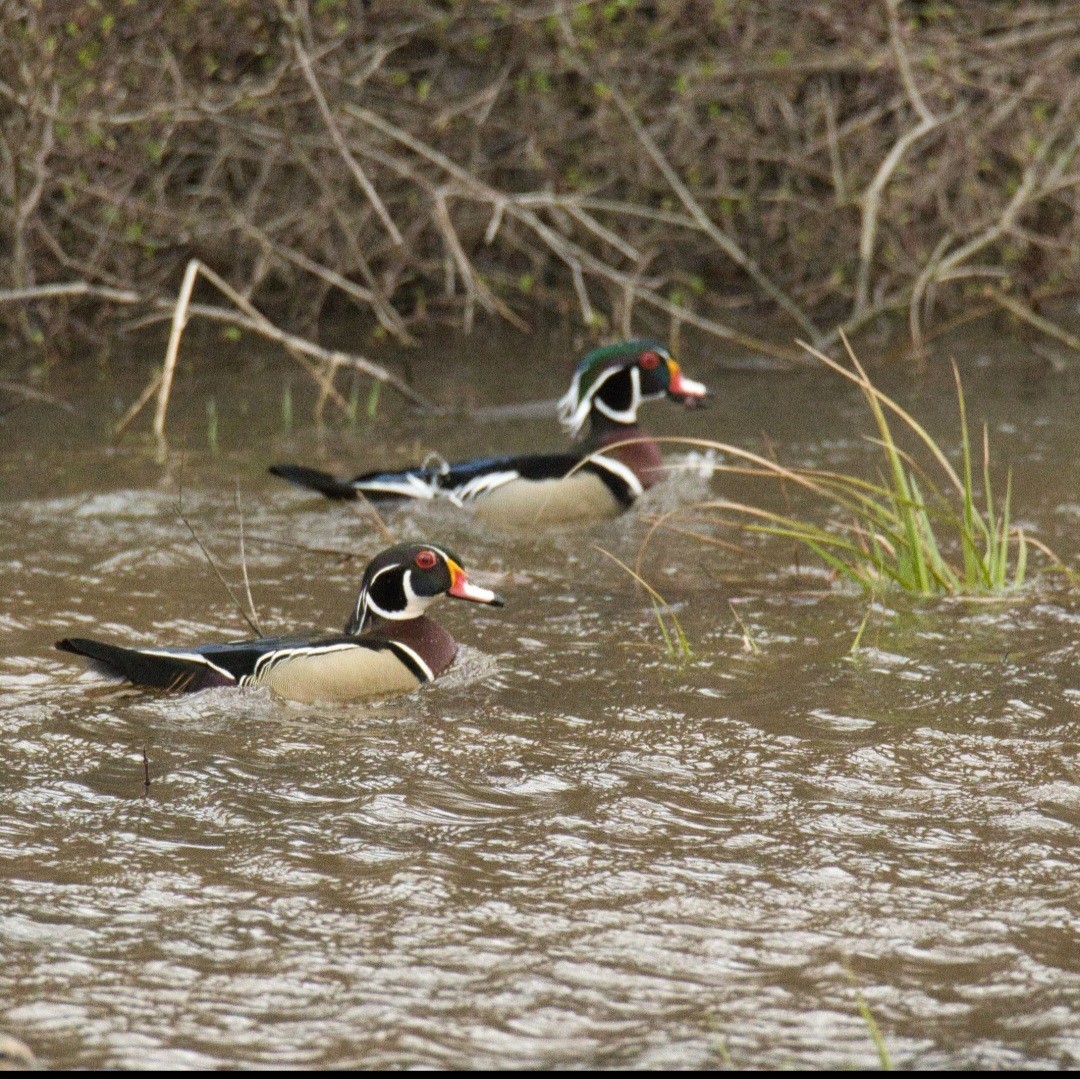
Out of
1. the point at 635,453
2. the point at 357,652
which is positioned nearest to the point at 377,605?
the point at 357,652

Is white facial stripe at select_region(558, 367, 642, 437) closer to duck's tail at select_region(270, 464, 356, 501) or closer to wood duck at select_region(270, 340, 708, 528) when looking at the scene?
wood duck at select_region(270, 340, 708, 528)

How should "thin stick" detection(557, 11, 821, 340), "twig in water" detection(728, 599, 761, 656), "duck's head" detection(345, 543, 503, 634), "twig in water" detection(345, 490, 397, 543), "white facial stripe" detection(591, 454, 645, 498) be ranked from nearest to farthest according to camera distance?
1. "duck's head" detection(345, 543, 503, 634)
2. "twig in water" detection(728, 599, 761, 656)
3. "twig in water" detection(345, 490, 397, 543)
4. "white facial stripe" detection(591, 454, 645, 498)
5. "thin stick" detection(557, 11, 821, 340)

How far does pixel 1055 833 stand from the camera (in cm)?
465

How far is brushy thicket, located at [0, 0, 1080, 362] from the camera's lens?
10.8 m

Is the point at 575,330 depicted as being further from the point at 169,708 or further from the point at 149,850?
the point at 149,850

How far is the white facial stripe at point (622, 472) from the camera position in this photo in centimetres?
884

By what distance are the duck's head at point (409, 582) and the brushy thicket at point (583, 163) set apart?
435cm

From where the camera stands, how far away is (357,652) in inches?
235

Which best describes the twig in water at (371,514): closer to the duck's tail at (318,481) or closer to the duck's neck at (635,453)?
the duck's tail at (318,481)

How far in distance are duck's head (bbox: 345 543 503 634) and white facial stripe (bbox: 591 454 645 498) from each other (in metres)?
2.66

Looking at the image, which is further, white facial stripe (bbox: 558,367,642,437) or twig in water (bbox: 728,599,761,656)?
white facial stripe (bbox: 558,367,642,437)

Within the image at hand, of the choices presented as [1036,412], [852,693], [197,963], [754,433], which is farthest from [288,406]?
[197,963]

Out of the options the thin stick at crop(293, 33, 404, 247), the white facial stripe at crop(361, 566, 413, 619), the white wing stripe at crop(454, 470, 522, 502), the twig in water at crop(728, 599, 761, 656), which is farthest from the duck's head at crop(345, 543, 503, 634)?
the thin stick at crop(293, 33, 404, 247)

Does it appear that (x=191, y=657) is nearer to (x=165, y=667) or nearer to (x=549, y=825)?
(x=165, y=667)
